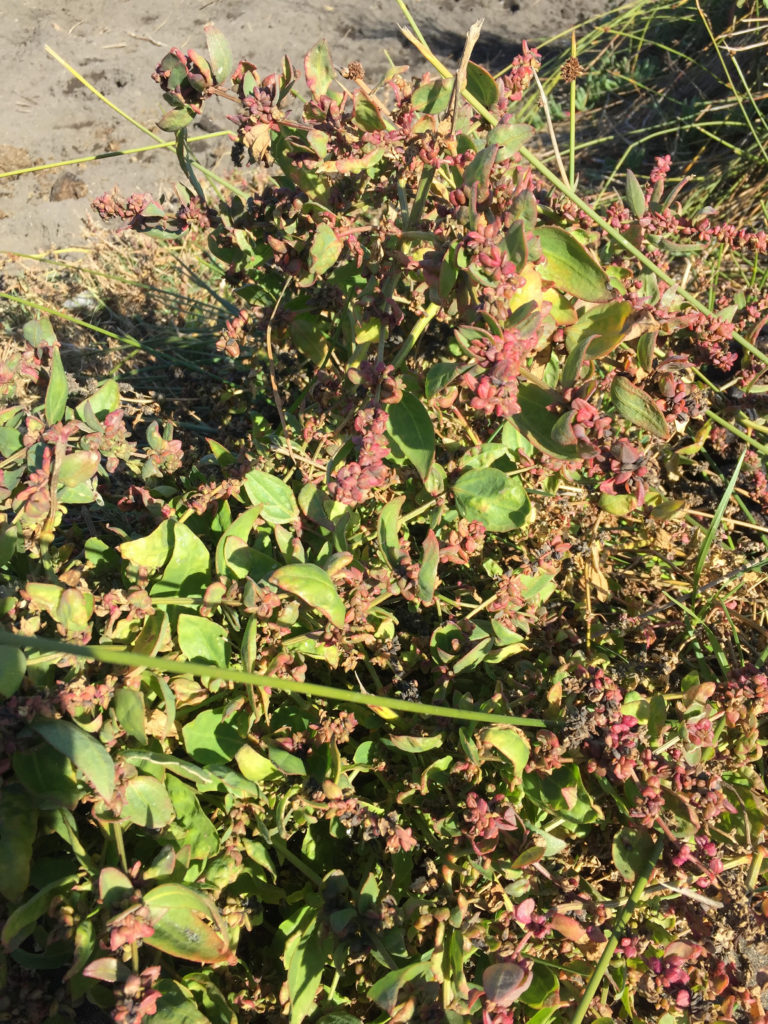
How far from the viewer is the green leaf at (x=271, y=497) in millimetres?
1512

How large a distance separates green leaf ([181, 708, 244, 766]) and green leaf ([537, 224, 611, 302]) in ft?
3.19

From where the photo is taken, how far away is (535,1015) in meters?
1.33

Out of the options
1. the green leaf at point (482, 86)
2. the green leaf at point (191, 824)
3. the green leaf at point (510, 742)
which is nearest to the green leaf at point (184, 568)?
the green leaf at point (191, 824)

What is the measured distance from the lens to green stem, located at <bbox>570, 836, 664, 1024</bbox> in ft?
3.92

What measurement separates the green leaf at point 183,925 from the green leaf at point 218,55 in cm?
139

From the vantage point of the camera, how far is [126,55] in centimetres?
411

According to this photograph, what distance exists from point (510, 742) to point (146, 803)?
60 cm

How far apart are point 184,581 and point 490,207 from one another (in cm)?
88

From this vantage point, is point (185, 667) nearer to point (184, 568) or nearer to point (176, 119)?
point (184, 568)

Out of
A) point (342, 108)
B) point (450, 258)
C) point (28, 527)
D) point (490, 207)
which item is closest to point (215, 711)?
point (28, 527)

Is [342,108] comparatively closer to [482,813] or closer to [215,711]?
[215,711]

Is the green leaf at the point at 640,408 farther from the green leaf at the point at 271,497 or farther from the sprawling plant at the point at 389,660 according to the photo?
the green leaf at the point at 271,497

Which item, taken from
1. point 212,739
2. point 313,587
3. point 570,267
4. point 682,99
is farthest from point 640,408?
point 682,99

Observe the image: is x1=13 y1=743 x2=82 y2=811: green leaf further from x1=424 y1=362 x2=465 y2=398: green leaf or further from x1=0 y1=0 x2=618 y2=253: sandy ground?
x1=0 y1=0 x2=618 y2=253: sandy ground
